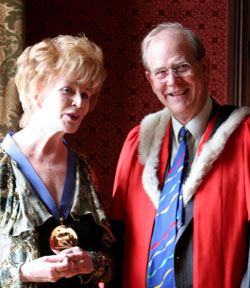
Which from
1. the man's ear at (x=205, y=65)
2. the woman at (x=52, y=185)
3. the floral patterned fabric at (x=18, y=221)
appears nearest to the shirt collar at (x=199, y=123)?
the man's ear at (x=205, y=65)

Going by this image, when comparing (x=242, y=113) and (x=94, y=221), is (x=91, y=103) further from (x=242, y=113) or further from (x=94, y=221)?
(x=242, y=113)

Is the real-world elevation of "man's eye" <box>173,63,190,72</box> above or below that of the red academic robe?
above

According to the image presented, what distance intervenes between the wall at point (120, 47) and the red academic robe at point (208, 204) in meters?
0.95

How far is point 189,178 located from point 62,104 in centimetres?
58

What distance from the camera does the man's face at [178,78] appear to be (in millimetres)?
1995

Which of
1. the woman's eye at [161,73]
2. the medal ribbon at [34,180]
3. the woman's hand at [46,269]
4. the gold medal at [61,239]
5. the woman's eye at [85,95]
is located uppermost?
the woman's eye at [161,73]

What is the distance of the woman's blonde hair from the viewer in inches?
73.5

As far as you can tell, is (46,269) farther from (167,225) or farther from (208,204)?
(208,204)

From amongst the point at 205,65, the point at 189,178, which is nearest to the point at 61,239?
the point at 189,178

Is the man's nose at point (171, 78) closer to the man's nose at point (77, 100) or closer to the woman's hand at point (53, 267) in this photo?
the man's nose at point (77, 100)

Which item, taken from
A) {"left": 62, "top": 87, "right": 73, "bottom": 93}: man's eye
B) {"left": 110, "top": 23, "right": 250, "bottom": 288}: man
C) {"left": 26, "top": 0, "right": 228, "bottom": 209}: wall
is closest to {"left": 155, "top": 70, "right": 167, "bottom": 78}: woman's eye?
{"left": 110, "top": 23, "right": 250, "bottom": 288}: man

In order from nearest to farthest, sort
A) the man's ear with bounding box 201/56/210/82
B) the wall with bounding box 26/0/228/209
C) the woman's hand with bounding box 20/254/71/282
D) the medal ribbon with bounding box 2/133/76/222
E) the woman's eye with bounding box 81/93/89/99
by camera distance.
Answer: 1. the woman's hand with bounding box 20/254/71/282
2. the medal ribbon with bounding box 2/133/76/222
3. the woman's eye with bounding box 81/93/89/99
4. the man's ear with bounding box 201/56/210/82
5. the wall with bounding box 26/0/228/209

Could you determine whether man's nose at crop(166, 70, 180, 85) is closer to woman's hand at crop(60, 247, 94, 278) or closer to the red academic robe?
the red academic robe

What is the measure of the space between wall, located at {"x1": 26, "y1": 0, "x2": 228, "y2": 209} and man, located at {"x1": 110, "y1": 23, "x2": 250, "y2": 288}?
33.6 inches
